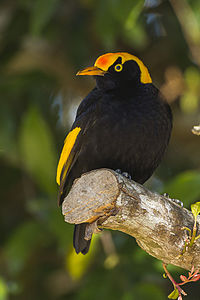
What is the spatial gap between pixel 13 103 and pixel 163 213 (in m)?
3.53

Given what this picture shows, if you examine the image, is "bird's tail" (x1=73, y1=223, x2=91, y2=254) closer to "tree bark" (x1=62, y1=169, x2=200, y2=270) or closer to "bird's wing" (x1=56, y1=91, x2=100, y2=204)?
"bird's wing" (x1=56, y1=91, x2=100, y2=204)

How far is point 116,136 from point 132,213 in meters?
0.76

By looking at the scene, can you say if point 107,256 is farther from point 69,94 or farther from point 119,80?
point 69,94

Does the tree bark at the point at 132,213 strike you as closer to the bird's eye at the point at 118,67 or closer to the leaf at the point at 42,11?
the bird's eye at the point at 118,67

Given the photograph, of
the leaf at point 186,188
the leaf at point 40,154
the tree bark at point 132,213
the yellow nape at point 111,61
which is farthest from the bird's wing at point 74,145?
the leaf at point 40,154

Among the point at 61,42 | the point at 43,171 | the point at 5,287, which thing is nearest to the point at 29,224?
the point at 43,171

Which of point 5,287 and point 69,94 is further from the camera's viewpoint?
point 69,94

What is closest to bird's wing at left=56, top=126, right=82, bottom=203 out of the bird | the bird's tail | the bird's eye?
the bird

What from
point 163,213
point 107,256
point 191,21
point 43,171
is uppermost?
point 191,21

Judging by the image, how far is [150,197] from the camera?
9.28ft

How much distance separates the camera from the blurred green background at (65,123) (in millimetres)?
4523

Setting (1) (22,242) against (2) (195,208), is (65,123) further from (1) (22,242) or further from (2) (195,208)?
(2) (195,208)

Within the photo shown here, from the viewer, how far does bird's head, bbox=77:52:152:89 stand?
12.3ft

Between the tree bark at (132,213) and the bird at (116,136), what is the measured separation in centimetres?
63
